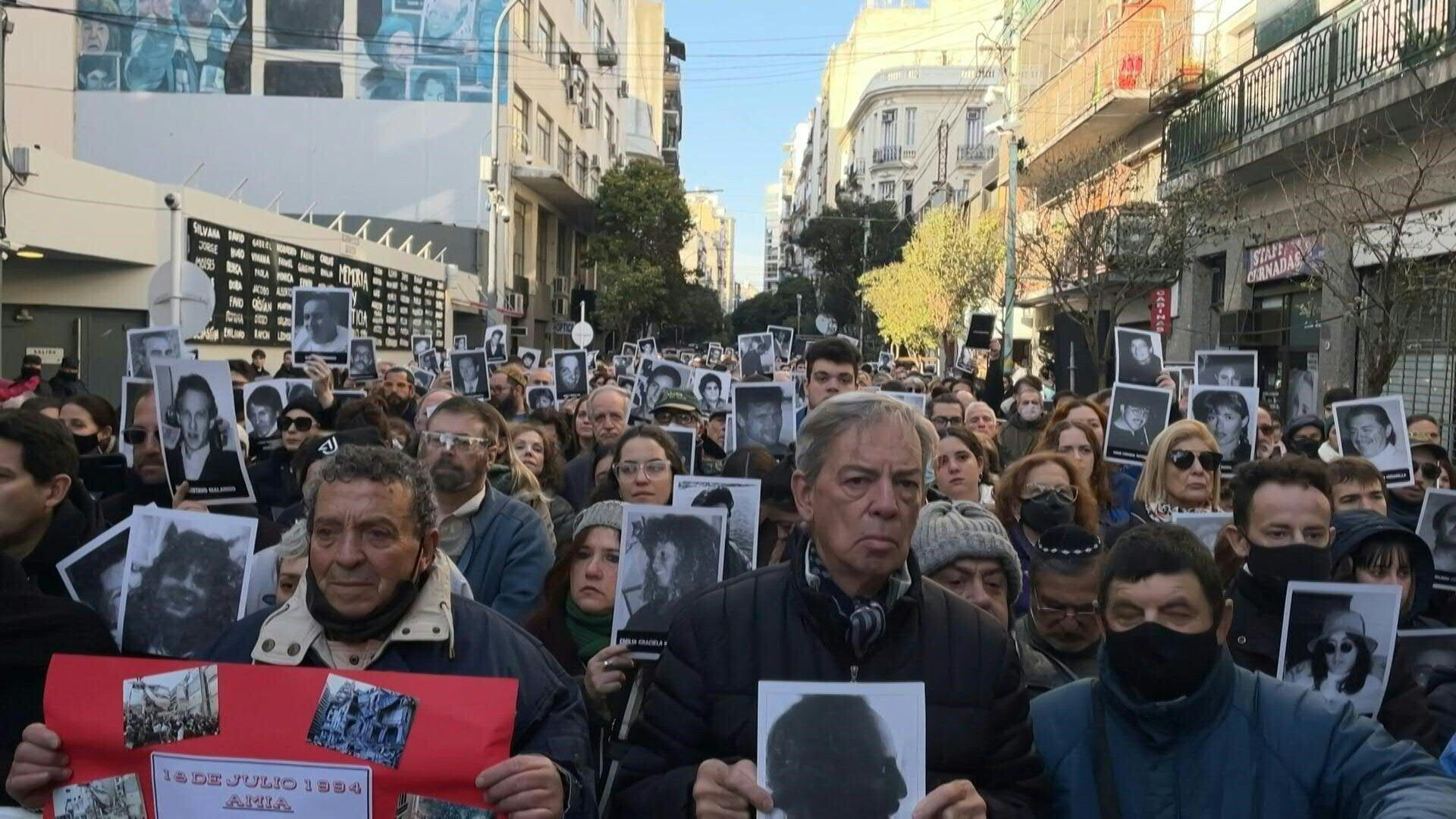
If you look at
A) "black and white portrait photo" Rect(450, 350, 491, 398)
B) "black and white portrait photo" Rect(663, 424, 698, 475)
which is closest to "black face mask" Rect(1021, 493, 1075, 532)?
"black and white portrait photo" Rect(663, 424, 698, 475)

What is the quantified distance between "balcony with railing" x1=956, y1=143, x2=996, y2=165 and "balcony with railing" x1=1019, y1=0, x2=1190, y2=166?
29.0 m

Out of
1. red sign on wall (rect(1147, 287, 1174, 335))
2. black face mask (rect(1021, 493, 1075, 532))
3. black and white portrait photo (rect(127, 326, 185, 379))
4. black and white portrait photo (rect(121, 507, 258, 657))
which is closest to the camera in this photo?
black and white portrait photo (rect(121, 507, 258, 657))

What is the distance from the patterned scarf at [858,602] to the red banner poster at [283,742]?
2.15 ft

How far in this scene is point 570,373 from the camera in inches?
571

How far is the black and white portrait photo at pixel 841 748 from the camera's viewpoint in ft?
8.34

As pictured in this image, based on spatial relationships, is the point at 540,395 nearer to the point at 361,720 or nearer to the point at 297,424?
the point at 297,424

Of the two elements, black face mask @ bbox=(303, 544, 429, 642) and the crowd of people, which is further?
black face mask @ bbox=(303, 544, 429, 642)

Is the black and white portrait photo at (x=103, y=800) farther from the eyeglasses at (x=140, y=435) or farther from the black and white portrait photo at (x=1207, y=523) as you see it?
the eyeglasses at (x=140, y=435)

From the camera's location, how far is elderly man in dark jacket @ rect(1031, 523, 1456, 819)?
2756 millimetres

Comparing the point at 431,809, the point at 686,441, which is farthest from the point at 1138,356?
the point at 431,809

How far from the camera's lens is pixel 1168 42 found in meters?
26.9

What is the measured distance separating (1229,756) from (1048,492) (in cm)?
279

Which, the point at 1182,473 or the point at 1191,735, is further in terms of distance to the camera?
the point at 1182,473

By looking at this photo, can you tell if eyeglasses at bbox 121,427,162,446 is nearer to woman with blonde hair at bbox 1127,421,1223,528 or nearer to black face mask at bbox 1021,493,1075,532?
black face mask at bbox 1021,493,1075,532
